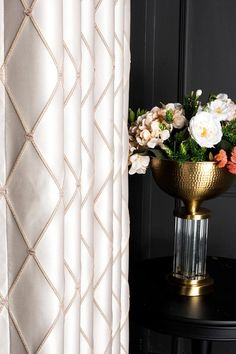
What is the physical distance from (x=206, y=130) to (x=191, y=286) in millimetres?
388

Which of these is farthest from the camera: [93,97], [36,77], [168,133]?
[168,133]

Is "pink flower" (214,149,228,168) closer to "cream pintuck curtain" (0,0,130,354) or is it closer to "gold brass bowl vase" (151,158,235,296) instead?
"gold brass bowl vase" (151,158,235,296)

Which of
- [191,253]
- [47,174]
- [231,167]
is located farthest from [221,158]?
[47,174]

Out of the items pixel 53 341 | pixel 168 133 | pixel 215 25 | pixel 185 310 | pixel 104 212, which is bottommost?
pixel 185 310

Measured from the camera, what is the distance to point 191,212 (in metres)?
1.33

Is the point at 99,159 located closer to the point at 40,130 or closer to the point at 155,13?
the point at 40,130

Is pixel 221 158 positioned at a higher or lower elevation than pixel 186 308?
higher

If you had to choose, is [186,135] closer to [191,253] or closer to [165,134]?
[165,134]

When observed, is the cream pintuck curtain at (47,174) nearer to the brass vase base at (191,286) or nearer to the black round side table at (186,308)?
the black round side table at (186,308)

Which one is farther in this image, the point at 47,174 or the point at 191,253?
the point at 191,253

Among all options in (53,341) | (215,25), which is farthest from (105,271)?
(215,25)

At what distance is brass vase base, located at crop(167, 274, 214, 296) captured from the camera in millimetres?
1326

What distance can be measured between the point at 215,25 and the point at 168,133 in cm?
64

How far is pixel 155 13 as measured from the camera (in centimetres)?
177
